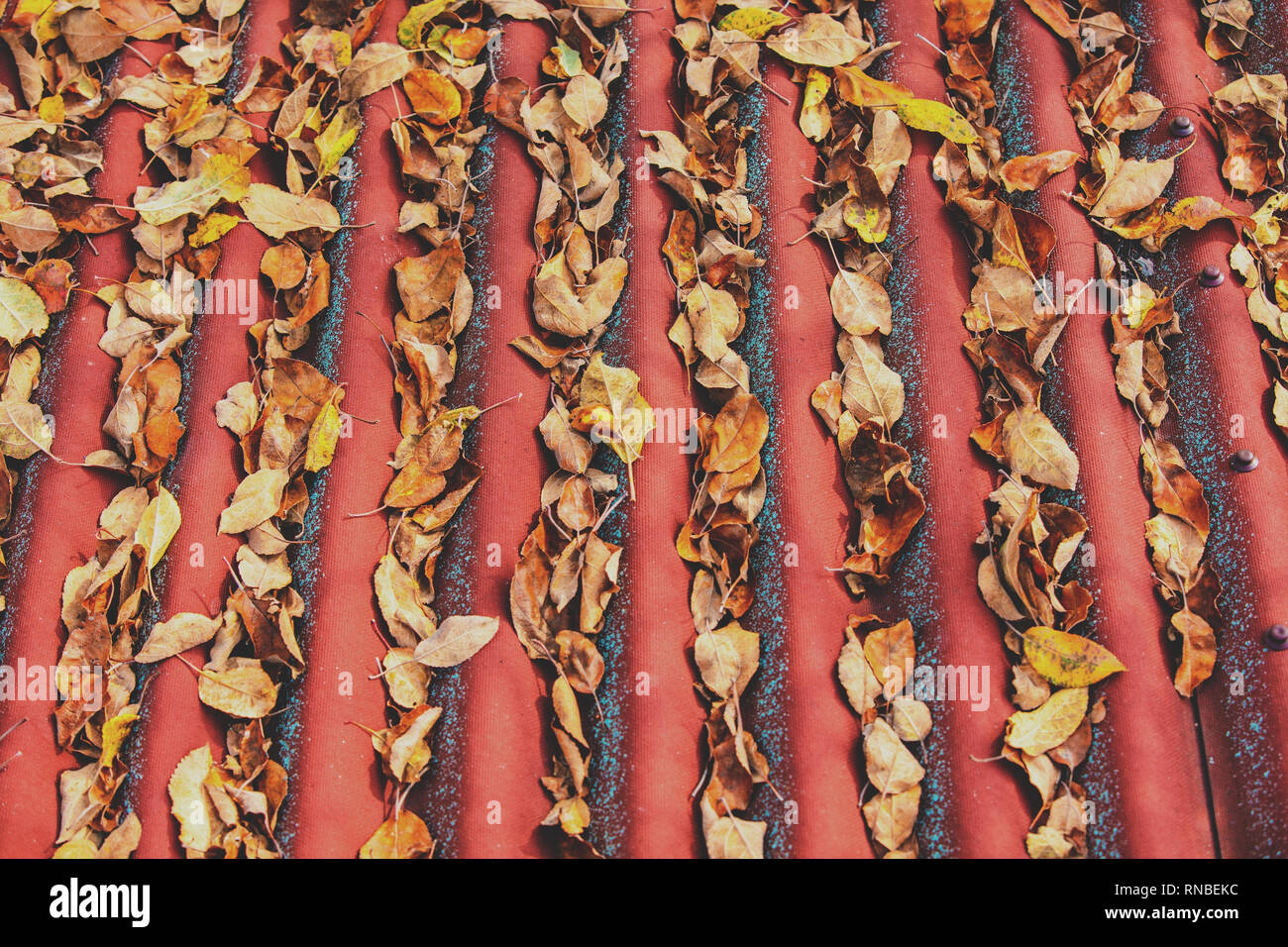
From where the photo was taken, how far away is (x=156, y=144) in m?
1.57

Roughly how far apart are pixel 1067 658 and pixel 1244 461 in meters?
0.39

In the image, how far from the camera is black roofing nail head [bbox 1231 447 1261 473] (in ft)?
4.00

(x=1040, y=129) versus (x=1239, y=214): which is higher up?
(x=1040, y=129)

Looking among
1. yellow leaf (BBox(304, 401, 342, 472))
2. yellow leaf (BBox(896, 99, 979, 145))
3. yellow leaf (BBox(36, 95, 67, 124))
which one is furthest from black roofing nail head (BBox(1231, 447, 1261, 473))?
yellow leaf (BBox(36, 95, 67, 124))

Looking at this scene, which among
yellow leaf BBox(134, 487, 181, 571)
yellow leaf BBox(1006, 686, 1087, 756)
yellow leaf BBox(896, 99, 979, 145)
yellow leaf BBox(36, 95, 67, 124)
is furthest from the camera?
yellow leaf BBox(36, 95, 67, 124)

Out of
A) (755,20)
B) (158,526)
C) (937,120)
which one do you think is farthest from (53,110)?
(937,120)

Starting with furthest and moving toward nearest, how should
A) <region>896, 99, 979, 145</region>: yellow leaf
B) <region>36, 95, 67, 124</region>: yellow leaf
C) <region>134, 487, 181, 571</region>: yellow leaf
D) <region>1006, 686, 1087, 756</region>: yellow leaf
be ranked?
<region>36, 95, 67, 124</region>: yellow leaf, <region>896, 99, 979, 145</region>: yellow leaf, <region>134, 487, 181, 571</region>: yellow leaf, <region>1006, 686, 1087, 756</region>: yellow leaf

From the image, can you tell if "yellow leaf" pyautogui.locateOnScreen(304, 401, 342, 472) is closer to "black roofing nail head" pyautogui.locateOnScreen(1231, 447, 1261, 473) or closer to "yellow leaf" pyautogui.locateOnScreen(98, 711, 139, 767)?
"yellow leaf" pyautogui.locateOnScreen(98, 711, 139, 767)

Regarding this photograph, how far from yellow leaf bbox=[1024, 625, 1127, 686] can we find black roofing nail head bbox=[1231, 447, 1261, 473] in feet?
1.14

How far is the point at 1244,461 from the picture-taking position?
1222 millimetres

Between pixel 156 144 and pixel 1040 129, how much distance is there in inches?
62.2
